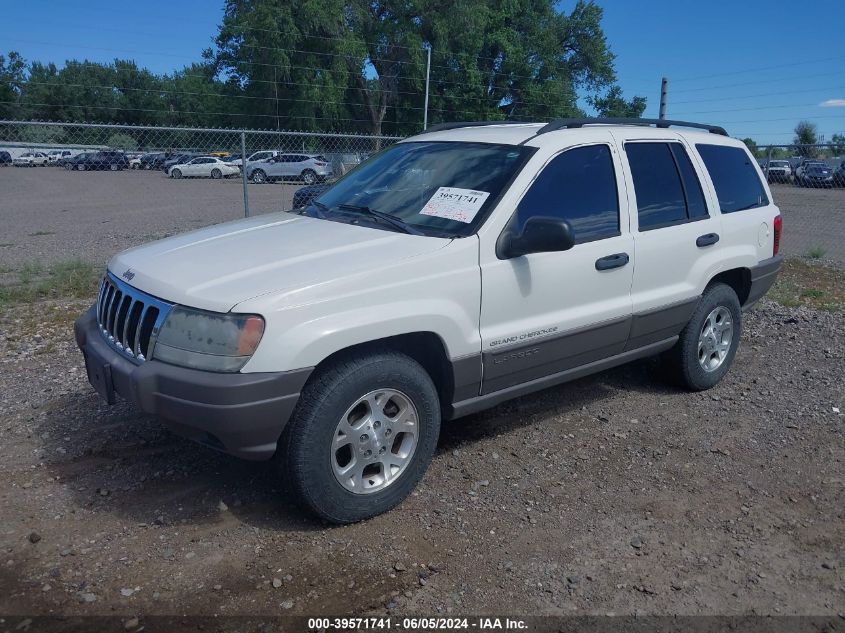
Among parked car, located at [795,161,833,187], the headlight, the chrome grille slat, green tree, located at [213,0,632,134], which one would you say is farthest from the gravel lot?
green tree, located at [213,0,632,134]

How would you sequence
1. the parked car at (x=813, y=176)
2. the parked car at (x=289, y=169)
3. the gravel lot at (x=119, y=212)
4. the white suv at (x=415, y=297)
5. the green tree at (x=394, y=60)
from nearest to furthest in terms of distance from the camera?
the white suv at (x=415, y=297) < the gravel lot at (x=119, y=212) < the parked car at (x=289, y=169) < the parked car at (x=813, y=176) < the green tree at (x=394, y=60)

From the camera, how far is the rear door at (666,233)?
4590mm

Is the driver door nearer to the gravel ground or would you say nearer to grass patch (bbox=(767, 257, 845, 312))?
the gravel ground

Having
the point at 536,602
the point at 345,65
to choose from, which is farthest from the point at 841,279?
the point at 345,65

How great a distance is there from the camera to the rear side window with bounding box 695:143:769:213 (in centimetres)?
524

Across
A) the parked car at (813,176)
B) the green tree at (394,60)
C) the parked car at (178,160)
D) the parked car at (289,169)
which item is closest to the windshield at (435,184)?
the parked car at (289,169)

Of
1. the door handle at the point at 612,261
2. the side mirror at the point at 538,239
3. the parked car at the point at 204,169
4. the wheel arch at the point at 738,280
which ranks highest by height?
the parked car at the point at 204,169

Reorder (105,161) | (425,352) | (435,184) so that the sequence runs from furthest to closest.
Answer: (105,161) → (435,184) → (425,352)

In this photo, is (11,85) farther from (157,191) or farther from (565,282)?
(565,282)

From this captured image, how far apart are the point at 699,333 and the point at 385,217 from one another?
2536 millimetres

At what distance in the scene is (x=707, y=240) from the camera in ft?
16.4

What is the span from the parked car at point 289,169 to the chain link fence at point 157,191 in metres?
0.04

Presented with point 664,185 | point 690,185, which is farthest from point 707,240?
point 664,185

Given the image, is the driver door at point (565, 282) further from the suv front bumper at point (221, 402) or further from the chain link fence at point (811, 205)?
the chain link fence at point (811, 205)
